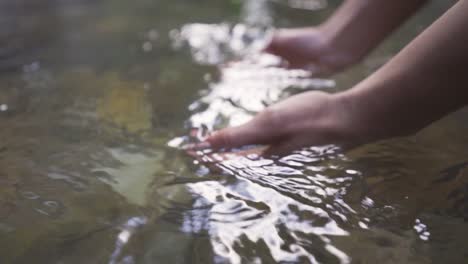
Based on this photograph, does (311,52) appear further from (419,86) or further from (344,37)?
(419,86)

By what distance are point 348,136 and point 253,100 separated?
12.5 inches

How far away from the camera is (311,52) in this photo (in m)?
1.35

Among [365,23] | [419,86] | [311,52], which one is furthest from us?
[311,52]

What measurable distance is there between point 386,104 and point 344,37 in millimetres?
524

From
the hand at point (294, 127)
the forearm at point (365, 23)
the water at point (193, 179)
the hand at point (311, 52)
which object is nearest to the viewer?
the water at point (193, 179)

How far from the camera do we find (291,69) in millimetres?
1324

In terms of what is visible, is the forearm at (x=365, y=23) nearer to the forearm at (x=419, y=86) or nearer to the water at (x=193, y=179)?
the water at (x=193, y=179)

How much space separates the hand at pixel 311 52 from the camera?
50.0 inches

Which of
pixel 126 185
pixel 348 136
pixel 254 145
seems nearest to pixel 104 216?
pixel 126 185

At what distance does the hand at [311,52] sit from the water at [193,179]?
0.20 ft

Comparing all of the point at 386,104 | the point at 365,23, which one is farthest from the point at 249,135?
the point at 365,23

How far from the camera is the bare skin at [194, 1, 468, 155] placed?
2.28 ft

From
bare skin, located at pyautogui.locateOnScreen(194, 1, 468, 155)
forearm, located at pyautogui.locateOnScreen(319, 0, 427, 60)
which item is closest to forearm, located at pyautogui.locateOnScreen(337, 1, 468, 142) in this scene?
bare skin, located at pyautogui.locateOnScreen(194, 1, 468, 155)

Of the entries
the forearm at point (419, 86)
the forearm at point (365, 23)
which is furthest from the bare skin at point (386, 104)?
the forearm at point (365, 23)
